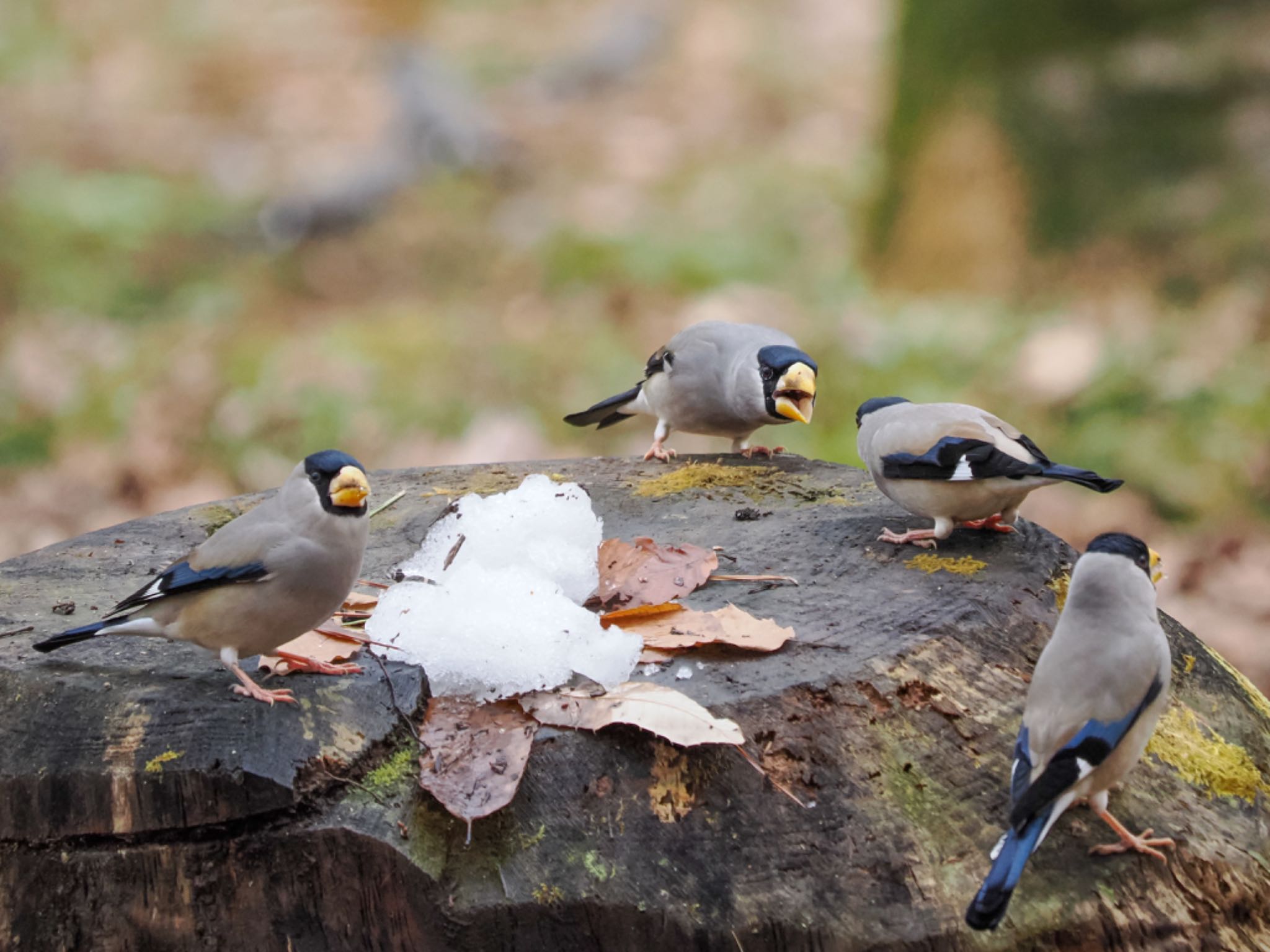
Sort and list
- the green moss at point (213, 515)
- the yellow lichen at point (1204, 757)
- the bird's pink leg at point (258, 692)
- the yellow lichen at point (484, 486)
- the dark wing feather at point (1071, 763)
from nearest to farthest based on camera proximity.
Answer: the dark wing feather at point (1071, 763), the bird's pink leg at point (258, 692), the yellow lichen at point (1204, 757), the green moss at point (213, 515), the yellow lichen at point (484, 486)

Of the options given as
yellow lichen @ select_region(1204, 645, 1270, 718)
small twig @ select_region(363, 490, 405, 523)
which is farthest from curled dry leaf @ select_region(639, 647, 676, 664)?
yellow lichen @ select_region(1204, 645, 1270, 718)

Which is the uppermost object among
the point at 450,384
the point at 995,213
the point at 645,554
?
the point at 645,554

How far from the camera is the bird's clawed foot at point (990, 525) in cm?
325

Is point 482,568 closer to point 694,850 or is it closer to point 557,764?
point 557,764

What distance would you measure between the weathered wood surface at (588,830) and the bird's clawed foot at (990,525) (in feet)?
2.29

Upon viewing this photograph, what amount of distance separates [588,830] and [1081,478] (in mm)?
1323

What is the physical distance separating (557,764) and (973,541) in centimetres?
133

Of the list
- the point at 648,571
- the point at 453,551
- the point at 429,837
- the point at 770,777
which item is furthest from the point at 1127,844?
the point at 453,551

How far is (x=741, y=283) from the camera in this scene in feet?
29.7

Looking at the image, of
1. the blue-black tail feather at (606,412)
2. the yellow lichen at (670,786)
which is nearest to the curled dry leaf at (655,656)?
the yellow lichen at (670,786)

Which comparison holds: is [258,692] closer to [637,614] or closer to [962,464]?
[637,614]

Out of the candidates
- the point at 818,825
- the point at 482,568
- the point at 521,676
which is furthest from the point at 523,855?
the point at 482,568

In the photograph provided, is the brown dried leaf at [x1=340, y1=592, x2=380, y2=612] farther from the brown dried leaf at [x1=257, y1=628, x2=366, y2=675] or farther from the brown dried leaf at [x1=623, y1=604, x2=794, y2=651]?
→ the brown dried leaf at [x1=623, y1=604, x2=794, y2=651]

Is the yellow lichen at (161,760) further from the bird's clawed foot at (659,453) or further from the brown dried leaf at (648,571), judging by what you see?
the bird's clawed foot at (659,453)
